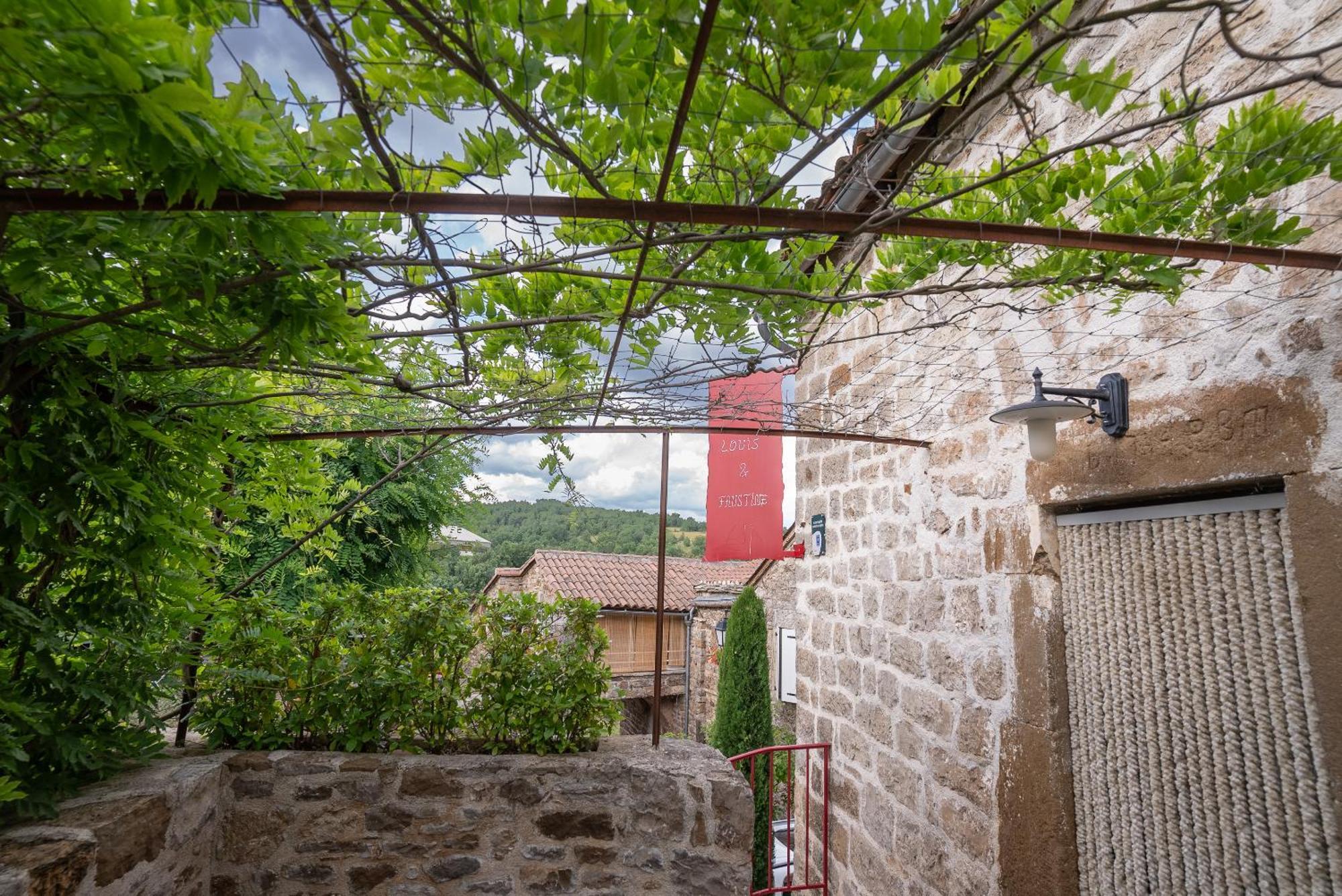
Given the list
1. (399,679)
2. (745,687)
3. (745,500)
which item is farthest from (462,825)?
(745,687)

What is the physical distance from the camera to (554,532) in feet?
23.3

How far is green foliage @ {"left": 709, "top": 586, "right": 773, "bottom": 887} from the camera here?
7.41 metres

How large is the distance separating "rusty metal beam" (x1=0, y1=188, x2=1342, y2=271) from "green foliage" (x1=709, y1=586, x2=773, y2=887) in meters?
6.85

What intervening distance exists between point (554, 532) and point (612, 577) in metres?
6.83

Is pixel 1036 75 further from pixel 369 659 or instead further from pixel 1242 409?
pixel 369 659

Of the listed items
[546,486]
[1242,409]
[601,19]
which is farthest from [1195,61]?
[546,486]

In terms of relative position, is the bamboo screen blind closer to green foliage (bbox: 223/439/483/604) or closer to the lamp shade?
green foliage (bbox: 223/439/483/604)

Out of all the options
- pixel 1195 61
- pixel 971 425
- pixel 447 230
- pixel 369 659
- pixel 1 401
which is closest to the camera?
pixel 447 230

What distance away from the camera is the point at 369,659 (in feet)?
7.45

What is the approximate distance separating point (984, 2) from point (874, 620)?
2.76m

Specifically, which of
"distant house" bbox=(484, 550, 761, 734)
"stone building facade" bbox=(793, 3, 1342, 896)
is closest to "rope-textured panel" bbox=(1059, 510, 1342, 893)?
"stone building facade" bbox=(793, 3, 1342, 896)

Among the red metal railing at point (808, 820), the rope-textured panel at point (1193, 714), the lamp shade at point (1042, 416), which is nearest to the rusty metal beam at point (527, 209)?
the lamp shade at point (1042, 416)

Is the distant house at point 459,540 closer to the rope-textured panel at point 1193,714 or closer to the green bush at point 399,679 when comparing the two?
the green bush at point 399,679

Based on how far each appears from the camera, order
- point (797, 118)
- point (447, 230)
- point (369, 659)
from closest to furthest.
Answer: point (797, 118)
point (447, 230)
point (369, 659)
